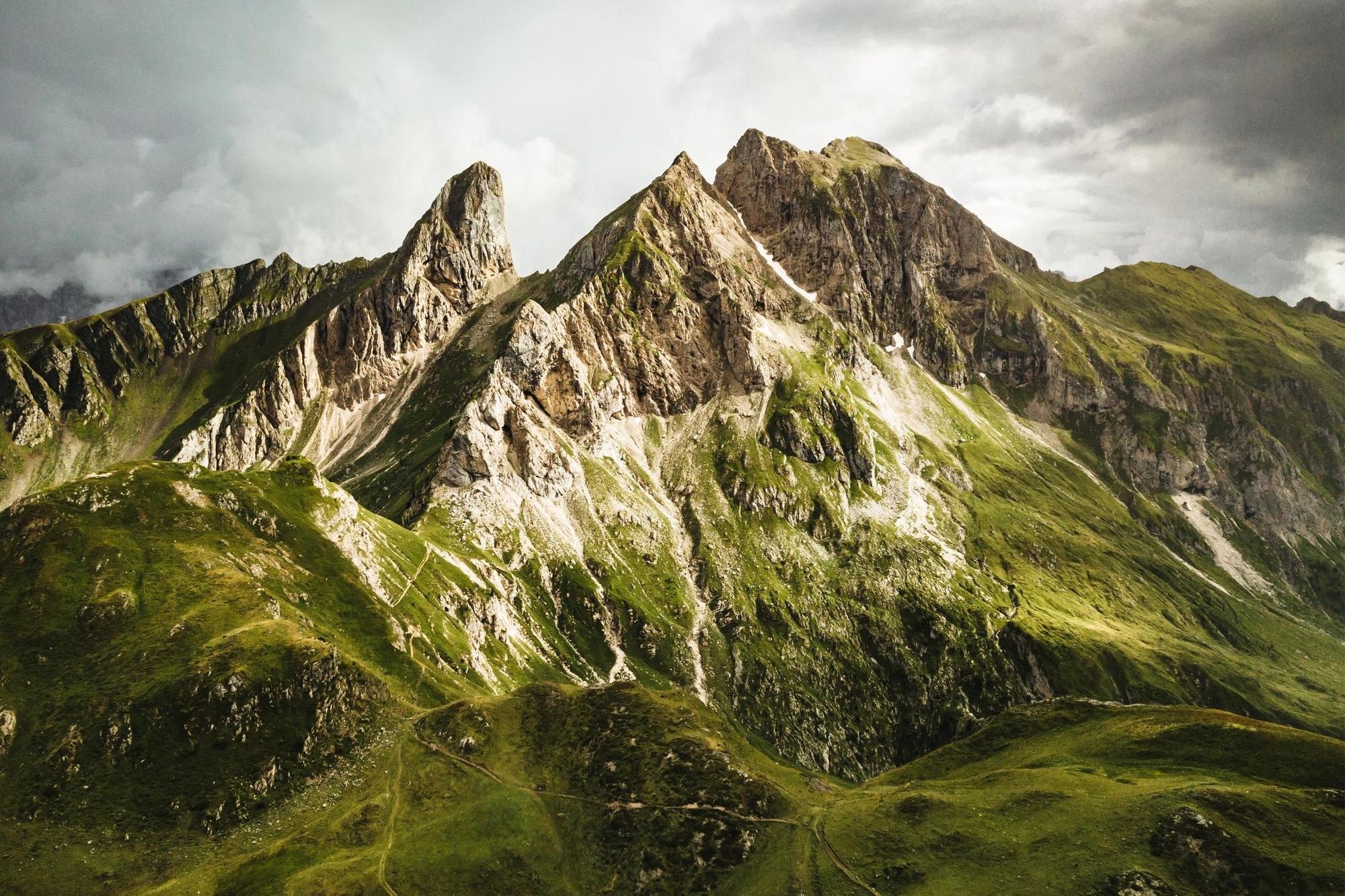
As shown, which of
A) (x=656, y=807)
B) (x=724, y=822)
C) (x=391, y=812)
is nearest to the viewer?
(x=724, y=822)

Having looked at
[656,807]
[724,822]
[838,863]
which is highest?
[656,807]

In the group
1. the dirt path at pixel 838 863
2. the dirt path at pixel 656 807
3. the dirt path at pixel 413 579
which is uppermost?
the dirt path at pixel 413 579

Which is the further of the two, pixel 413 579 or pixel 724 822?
pixel 413 579

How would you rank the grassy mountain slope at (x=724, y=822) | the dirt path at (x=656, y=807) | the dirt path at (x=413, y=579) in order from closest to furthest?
the grassy mountain slope at (x=724, y=822) → the dirt path at (x=656, y=807) → the dirt path at (x=413, y=579)

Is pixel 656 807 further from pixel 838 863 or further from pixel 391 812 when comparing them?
pixel 391 812

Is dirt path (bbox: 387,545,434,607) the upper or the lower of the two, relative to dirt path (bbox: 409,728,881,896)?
upper

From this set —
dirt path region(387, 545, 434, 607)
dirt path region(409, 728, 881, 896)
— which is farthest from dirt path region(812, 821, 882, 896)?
dirt path region(387, 545, 434, 607)

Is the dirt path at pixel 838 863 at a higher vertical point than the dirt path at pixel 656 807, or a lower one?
lower

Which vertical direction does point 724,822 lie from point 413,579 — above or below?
below

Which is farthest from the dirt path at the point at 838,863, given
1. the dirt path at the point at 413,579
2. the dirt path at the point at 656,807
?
the dirt path at the point at 413,579

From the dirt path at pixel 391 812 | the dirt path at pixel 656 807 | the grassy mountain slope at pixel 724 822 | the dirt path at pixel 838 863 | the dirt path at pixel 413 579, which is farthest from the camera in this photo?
the dirt path at pixel 413 579

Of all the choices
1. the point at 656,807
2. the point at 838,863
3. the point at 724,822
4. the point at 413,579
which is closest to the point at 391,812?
the point at 656,807

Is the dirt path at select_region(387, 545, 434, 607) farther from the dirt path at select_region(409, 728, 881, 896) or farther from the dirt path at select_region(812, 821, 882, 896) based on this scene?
the dirt path at select_region(812, 821, 882, 896)

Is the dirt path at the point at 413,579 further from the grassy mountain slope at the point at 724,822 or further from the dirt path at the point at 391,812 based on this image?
the dirt path at the point at 391,812
